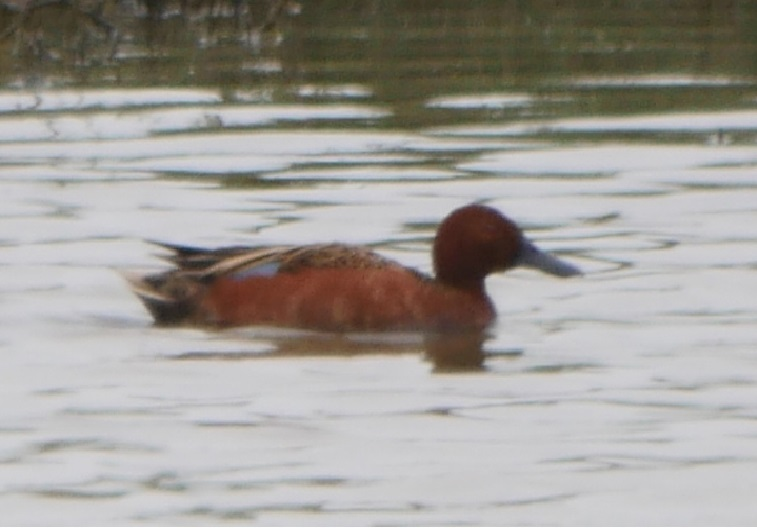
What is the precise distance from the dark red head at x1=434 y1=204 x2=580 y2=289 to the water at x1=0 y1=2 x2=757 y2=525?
0.26 meters

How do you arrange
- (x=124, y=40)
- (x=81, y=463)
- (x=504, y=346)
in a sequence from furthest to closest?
(x=124, y=40) < (x=504, y=346) < (x=81, y=463)

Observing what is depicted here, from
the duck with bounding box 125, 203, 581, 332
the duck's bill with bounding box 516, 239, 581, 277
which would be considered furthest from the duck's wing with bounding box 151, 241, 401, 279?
the duck's bill with bounding box 516, 239, 581, 277

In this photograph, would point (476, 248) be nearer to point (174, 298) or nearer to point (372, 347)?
point (372, 347)

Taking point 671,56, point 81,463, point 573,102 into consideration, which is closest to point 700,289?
point 81,463

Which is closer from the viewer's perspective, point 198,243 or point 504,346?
point 504,346

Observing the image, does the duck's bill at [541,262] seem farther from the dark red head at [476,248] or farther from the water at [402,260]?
the water at [402,260]

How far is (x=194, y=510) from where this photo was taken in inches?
277

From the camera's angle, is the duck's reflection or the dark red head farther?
the dark red head

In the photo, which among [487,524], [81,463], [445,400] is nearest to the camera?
[487,524]

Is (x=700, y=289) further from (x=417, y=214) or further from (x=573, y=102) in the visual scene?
(x=573, y=102)

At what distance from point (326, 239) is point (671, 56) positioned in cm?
995

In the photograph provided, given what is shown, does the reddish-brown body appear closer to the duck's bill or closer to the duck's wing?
the duck's wing

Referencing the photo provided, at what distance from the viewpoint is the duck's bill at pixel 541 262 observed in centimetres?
1065

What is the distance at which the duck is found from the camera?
10.2 meters
